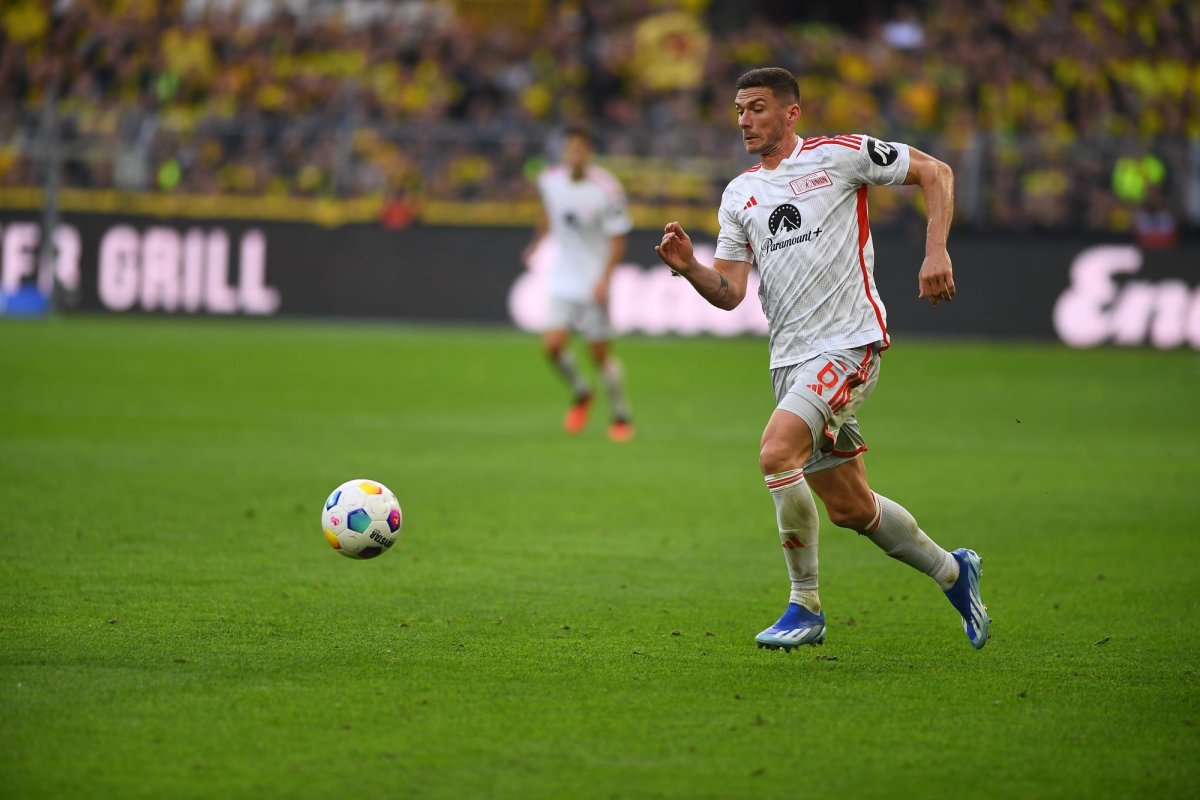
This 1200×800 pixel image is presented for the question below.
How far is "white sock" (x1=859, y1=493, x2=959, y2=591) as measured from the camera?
247 inches

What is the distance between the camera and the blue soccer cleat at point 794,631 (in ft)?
19.7

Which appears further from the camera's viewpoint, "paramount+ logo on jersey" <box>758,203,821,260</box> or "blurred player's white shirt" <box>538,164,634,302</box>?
"blurred player's white shirt" <box>538,164,634,302</box>

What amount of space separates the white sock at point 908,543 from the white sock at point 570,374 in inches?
297

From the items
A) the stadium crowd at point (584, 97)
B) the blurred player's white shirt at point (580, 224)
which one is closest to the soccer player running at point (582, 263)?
the blurred player's white shirt at point (580, 224)

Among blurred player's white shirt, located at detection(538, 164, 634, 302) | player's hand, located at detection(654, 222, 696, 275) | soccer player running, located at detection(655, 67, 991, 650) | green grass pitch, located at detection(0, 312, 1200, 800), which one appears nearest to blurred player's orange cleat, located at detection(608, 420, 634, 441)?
green grass pitch, located at detection(0, 312, 1200, 800)

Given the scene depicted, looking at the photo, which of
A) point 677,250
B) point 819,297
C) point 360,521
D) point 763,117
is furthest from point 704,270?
point 360,521

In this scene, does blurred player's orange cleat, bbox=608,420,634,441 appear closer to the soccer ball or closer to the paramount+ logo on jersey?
the soccer ball

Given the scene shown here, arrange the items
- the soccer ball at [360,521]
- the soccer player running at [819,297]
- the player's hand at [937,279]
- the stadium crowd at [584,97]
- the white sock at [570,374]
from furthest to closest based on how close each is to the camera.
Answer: the stadium crowd at [584,97], the white sock at [570,374], the soccer ball at [360,521], the soccer player running at [819,297], the player's hand at [937,279]

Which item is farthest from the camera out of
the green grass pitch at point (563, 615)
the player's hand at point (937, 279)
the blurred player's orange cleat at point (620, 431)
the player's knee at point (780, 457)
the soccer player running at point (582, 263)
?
the soccer player running at point (582, 263)

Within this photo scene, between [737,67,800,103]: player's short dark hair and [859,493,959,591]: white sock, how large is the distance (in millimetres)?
1572

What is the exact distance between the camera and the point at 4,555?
7.68m

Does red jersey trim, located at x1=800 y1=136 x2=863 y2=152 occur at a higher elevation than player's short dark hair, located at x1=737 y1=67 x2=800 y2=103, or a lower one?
lower

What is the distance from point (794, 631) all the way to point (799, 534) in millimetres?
375

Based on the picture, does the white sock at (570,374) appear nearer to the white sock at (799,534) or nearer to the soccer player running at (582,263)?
the soccer player running at (582,263)
